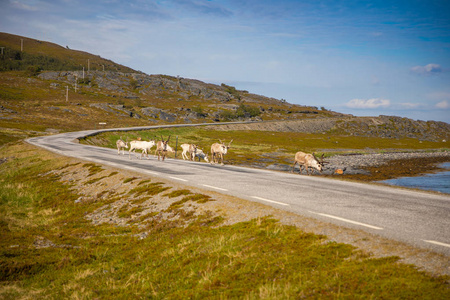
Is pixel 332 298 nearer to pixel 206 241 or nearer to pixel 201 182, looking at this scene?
pixel 206 241

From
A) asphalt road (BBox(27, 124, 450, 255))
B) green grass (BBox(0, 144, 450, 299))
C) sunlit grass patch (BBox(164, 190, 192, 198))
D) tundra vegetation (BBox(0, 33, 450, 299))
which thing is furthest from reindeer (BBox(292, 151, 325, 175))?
→ green grass (BBox(0, 144, 450, 299))

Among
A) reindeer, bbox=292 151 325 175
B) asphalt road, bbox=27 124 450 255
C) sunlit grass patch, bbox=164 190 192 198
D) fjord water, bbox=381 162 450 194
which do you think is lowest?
fjord water, bbox=381 162 450 194

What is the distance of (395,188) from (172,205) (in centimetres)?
1426

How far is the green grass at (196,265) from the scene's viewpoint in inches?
312

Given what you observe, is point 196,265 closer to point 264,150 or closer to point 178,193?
point 178,193

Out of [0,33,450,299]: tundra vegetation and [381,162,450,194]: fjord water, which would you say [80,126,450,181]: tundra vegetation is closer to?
[381,162,450,194]: fjord water

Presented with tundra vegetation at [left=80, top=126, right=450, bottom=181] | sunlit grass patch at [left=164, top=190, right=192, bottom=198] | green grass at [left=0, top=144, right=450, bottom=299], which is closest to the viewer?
green grass at [left=0, top=144, right=450, bottom=299]

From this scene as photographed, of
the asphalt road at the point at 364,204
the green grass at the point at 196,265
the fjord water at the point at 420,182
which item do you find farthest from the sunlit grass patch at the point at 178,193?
the fjord water at the point at 420,182

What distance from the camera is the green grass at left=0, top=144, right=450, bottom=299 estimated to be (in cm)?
792

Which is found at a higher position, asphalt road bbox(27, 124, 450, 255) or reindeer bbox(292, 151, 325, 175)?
reindeer bbox(292, 151, 325, 175)

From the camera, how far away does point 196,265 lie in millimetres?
10773

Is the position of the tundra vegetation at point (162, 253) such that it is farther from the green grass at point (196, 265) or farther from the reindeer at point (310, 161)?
the reindeer at point (310, 161)

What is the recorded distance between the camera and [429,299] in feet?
22.2

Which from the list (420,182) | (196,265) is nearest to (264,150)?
(420,182)
